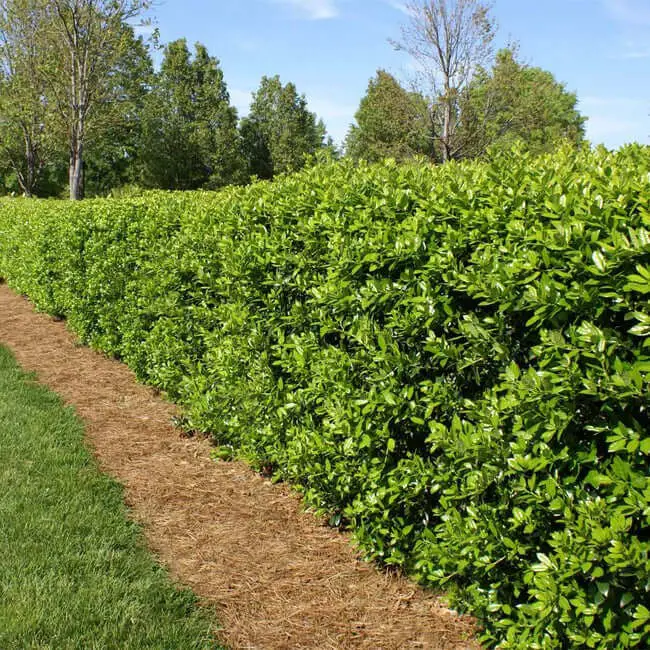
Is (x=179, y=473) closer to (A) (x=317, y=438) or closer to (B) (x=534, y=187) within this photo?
(A) (x=317, y=438)

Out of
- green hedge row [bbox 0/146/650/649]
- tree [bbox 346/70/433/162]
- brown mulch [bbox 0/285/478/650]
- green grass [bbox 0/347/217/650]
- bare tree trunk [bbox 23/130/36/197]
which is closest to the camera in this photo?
green hedge row [bbox 0/146/650/649]

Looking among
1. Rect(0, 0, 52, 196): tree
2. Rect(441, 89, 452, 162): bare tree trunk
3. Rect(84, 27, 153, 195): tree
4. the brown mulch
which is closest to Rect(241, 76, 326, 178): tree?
Rect(84, 27, 153, 195): tree

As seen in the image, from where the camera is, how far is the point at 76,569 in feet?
11.6

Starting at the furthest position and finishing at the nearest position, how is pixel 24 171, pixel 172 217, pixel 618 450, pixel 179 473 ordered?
pixel 24 171 < pixel 172 217 < pixel 179 473 < pixel 618 450

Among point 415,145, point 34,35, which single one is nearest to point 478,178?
point 34,35

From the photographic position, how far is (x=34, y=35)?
860 inches

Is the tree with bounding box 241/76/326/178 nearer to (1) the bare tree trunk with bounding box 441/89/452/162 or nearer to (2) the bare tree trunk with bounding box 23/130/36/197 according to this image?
(2) the bare tree trunk with bounding box 23/130/36/197

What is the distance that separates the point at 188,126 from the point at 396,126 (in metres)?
13.9

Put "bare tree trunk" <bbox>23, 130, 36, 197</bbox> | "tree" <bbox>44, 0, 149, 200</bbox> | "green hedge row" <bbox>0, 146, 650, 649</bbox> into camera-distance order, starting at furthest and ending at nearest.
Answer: "bare tree trunk" <bbox>23, 130, 36, 197</bbox>
"tree" <bbox>44, 0, 149, 200</bbox>
"green hedge row" <bbox>0, 146, 650, 649</bbox>

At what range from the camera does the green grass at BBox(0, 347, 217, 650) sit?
121 inches

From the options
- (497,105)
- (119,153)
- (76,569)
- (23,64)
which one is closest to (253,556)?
(76,569)

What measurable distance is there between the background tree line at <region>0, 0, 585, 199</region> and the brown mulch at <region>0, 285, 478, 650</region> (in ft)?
8.06

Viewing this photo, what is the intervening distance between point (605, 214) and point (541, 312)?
455 mm

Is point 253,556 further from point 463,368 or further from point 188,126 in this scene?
point 188,126
